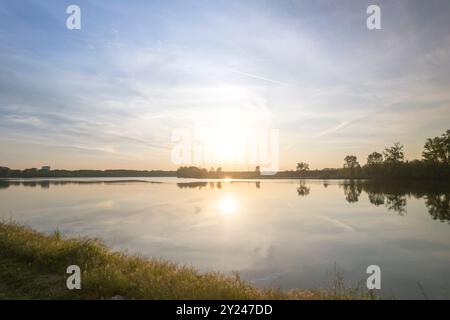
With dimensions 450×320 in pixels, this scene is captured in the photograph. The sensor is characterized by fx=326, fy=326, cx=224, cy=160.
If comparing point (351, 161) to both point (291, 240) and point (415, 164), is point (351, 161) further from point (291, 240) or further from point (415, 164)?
point (291, 240)

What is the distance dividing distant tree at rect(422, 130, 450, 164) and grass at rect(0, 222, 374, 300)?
395ft

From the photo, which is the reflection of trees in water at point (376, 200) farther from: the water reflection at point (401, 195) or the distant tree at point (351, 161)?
the distant tree at point (351, 161)

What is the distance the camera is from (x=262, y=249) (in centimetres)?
2089

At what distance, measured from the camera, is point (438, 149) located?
371 feet

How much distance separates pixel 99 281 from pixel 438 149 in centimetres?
12917

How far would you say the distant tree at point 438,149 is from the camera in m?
112

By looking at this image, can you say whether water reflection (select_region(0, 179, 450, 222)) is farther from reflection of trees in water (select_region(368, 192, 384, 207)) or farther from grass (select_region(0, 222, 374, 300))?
grass (select_region(0, 222, 374, 300))

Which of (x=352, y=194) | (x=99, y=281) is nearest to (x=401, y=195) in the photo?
(x=352, y=194)

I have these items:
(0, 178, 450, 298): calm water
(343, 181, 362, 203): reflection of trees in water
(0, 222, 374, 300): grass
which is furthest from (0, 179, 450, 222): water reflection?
(0, 222, 374, 300): grass

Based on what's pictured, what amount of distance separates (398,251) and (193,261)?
12765 mm

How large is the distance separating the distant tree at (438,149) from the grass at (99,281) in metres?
121

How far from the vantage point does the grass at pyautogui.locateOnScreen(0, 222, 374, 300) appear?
957cm
